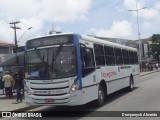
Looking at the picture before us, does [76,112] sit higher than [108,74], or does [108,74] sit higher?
[108,74]

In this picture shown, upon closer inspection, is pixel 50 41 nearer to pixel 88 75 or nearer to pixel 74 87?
pixel 88 75

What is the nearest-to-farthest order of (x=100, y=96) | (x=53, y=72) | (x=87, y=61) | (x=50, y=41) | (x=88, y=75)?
(x=53, y=72) → (x=50, y=41) → (x=88, y=75) → (x=87, y=61) → (x=100, y=96)

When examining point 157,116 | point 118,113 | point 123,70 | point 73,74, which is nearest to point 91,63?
point 73,74

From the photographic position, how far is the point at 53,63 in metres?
12.1

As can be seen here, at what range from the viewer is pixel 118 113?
11789 mm

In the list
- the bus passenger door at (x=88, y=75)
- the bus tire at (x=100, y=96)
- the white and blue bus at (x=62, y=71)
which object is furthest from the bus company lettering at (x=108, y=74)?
the bus passenger door at (x=88, y=75)

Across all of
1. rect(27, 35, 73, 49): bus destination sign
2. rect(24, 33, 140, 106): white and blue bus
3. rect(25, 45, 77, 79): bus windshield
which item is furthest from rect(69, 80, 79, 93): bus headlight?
rect(27, 35, 73, 49): bus destination sign

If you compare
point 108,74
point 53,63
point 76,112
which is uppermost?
point 53,63

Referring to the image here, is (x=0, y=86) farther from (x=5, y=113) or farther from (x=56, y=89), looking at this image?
(x=56, y=89)

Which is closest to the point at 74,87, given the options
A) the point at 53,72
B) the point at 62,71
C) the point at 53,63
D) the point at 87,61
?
the point at 62,71

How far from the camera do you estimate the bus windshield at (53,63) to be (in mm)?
11969

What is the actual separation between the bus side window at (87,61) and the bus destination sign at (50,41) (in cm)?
64

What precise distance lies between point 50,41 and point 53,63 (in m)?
0.95

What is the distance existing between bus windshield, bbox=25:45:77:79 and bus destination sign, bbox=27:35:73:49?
22 cm
